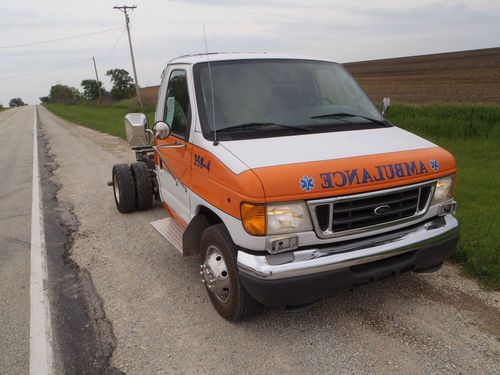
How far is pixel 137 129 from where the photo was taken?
17.5 feet

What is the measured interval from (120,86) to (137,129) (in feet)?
191

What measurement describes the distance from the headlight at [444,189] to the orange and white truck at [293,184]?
13 mm

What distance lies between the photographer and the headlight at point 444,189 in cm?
332

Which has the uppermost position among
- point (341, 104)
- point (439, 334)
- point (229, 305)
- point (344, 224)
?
point (341, 104)

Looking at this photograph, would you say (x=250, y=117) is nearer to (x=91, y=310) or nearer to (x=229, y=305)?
(x=229, y=305)

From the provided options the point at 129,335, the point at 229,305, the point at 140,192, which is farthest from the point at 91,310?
the point at 140,192

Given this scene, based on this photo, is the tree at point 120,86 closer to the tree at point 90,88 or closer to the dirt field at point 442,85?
the tree at point 90,88

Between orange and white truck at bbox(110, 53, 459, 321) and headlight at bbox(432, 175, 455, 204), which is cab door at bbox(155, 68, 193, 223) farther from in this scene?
headlight at bbox(432, 175, 455, 204)

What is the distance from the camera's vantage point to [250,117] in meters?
3.55

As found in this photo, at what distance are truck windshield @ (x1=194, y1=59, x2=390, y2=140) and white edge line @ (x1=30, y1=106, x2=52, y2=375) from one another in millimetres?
2038

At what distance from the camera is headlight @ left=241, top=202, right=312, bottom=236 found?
280cm

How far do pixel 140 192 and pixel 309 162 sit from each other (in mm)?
4003

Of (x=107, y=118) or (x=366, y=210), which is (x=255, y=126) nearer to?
(x=366, y=210)

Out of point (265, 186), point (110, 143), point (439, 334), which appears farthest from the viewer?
point (110, 143)
